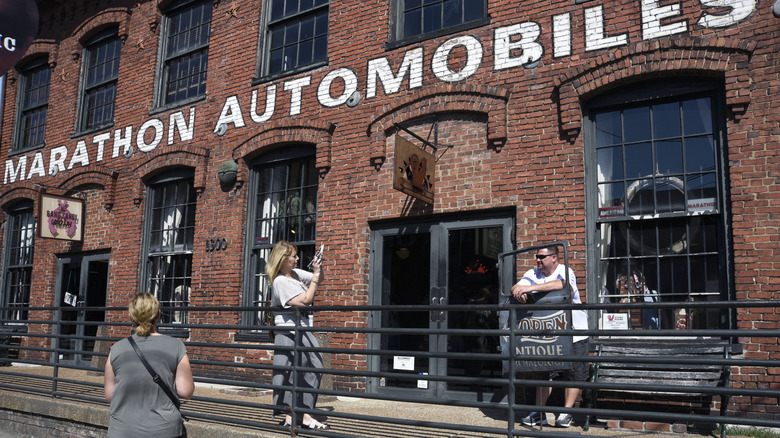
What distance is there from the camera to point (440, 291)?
8.00 m

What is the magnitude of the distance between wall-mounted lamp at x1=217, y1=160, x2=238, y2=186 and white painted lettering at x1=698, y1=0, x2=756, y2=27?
667 cm

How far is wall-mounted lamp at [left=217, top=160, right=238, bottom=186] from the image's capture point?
33.0 feet

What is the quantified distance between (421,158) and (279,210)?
296cm

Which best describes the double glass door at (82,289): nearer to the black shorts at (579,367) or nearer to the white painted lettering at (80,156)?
the white painted lettering at (80,156)

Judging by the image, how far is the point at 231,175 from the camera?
33.0 feet

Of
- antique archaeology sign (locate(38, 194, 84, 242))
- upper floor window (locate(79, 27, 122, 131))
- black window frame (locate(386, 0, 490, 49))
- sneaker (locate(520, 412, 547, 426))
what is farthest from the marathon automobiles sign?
sneaker (locate(520, 412, 547, 426))

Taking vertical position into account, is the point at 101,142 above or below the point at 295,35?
below

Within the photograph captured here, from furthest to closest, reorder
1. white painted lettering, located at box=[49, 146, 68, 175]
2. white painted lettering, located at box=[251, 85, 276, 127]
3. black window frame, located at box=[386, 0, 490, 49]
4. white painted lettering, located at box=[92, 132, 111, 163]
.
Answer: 1. white painted lettering, located at box=[49, 146, 68, 175]
2. white painted lettering, located at box=[92, 132, 111, 163]
3. white painted lettering, located at box=[251, 85, 276, 127]
4. black window frame, located at box=[386, 0, 490, 49]

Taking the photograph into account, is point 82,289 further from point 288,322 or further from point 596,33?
point 596,33

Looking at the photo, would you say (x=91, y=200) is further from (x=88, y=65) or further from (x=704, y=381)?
(x=704, y=381)

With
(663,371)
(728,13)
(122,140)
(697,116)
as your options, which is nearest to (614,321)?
(663,371)

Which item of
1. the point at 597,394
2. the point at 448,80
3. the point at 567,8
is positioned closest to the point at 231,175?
the point at 448,80

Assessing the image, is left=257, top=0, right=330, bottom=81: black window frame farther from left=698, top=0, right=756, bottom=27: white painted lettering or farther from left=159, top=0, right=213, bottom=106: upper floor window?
left=698, top=0, right=756, bottom=27: white painted lettering

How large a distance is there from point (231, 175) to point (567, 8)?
5491mm
